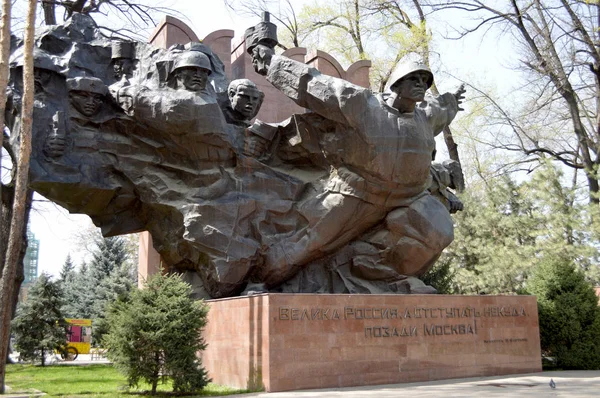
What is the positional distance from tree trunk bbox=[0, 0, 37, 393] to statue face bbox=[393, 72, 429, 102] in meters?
6.82

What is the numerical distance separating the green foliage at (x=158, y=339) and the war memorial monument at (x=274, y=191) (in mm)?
1218

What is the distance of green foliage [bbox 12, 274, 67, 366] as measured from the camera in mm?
19469

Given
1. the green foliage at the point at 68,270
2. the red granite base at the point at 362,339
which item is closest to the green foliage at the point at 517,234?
the red granite base at the point at 362,339

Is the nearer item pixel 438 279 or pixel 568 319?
pixel 568 319

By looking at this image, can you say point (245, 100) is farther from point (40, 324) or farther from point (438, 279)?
point (40, 324)

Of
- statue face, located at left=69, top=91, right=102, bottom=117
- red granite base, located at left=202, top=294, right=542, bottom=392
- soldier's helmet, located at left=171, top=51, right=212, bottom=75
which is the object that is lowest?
red granite base, located at left=202, top=294, right=542, bottom=392

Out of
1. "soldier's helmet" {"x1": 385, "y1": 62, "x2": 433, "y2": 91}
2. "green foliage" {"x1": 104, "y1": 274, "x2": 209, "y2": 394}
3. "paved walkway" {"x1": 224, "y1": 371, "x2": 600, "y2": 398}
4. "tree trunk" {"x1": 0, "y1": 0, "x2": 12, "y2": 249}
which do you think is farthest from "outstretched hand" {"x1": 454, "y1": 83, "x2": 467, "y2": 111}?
"tree trunk" {"x1": 0, "y1": 0, "x2": 12, "y2": 249}

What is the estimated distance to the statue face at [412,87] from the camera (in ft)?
42.1

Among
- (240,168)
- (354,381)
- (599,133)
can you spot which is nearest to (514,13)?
(599,133)

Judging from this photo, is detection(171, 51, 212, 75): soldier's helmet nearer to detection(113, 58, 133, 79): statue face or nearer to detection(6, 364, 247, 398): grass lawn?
detection(113, 58, 133, 79): statue face

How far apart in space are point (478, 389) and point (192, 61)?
26.4ft

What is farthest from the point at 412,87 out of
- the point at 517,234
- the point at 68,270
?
the point at 68,270

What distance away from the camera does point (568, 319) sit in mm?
15727

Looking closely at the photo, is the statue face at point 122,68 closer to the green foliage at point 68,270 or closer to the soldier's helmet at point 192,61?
the soldier's helmet at point 192,61
